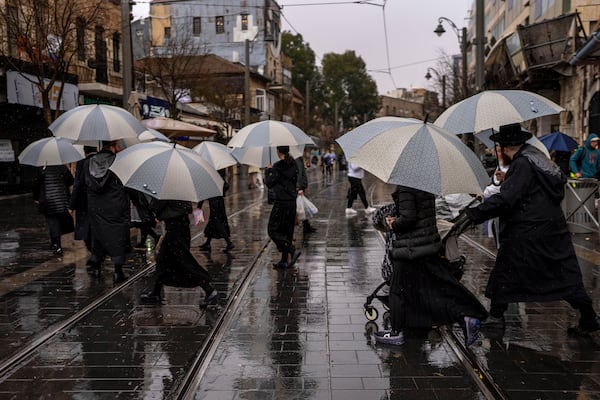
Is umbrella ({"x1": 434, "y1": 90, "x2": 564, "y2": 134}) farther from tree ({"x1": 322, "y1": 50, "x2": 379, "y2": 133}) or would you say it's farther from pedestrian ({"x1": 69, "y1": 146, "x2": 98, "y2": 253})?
tree ({"x1": 322, "y1": 50, "x2": 379, "y2": 133})

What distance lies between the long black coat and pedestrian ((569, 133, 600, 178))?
35.0 ft

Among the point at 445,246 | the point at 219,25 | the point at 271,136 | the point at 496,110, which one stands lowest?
the point at 445,246

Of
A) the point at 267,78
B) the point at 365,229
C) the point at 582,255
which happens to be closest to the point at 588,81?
the point at 365,229

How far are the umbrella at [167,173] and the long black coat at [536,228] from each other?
8.49 feet

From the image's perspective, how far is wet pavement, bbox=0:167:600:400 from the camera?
4.73m

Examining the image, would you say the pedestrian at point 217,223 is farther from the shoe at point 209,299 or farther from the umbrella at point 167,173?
the umbrella at point 167,173

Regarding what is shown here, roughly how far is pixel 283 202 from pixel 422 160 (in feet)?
14.5

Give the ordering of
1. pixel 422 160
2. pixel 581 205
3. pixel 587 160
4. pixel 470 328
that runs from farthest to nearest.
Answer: pixel 587 160, pixel 581 205, pixel 470 328, pixel 422 160

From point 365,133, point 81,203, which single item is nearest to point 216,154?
point 81,203

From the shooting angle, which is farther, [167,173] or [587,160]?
[587,160]

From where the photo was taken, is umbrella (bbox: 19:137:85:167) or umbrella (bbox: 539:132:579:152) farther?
umbrella (bbox: 539:132:579:152)

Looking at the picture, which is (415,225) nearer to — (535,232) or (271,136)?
(535,232)

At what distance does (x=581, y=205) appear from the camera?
1210 centimetres

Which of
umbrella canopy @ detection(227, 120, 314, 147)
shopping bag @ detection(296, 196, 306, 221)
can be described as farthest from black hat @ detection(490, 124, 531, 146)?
shopping bag @ detection(296, 196, 306, 221)
